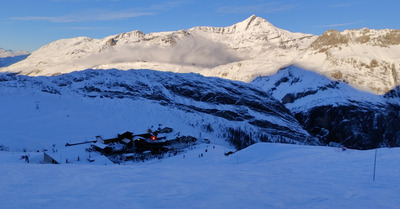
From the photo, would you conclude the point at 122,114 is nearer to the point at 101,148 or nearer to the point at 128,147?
the point at 128,147

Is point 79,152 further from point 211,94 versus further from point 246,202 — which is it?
point 211,94

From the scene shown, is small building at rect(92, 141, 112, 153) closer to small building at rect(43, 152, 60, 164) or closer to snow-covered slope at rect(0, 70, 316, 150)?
snow-covered slope at rect(0, 70, 316, 150)

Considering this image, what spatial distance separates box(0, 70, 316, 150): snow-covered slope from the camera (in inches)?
2869

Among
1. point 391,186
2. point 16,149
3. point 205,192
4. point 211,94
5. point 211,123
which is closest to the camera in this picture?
point 205,192

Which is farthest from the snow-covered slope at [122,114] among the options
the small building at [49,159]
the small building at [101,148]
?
the small building at [49,159]

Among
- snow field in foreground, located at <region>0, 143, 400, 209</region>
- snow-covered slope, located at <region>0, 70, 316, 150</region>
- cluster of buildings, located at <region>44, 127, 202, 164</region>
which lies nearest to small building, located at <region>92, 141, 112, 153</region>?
cluster of buildings, located at <region>44, 127, 202, 164</region>

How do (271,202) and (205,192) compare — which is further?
(205,192)

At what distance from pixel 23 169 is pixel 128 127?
65139mm

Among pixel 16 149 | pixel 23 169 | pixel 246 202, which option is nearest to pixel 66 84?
pixel 16 149

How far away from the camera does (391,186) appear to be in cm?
1658

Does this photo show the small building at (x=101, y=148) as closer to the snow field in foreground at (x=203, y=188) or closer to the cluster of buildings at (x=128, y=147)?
the cluster of buildings at (x=128, y=147)

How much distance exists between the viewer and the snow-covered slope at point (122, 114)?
239ft

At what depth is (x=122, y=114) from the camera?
102562 millimetres

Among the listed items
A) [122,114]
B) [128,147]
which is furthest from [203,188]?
[122,114]
